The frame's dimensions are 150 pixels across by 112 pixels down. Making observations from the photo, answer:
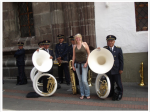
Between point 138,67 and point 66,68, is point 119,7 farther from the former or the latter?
point 66,68

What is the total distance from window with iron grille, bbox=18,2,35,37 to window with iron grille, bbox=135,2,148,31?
5462 mm

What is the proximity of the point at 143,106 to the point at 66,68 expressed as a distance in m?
3.86

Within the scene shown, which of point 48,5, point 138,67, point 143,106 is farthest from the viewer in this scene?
point 48,5

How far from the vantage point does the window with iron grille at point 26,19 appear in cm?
938

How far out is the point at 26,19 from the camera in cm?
956

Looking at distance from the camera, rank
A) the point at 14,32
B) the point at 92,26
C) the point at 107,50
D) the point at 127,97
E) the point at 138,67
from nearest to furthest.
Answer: the point at 107,50 → the point at 127,97 → the point at 138,67 → the point at 92,26 → the point at 14,32

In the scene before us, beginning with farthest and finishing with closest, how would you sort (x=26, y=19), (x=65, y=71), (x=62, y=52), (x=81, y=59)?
(x=26, y=19)
(x=65, y=71)
(x=62, y=52)
(x=81, y=59)

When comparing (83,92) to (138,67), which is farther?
(138,67)

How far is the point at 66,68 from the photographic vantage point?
7410mm

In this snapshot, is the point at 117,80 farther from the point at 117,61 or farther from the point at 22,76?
the point at 22,76

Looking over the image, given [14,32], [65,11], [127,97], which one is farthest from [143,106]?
[14,32]

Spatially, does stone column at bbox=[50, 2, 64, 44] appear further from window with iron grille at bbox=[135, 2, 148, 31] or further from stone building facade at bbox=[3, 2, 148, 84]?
window with iron grille at bbox=[135, 2, 148, 31]

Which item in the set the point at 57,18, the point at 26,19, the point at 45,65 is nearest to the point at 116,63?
the point at 45,65

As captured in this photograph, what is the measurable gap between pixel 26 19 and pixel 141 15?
240 inches
